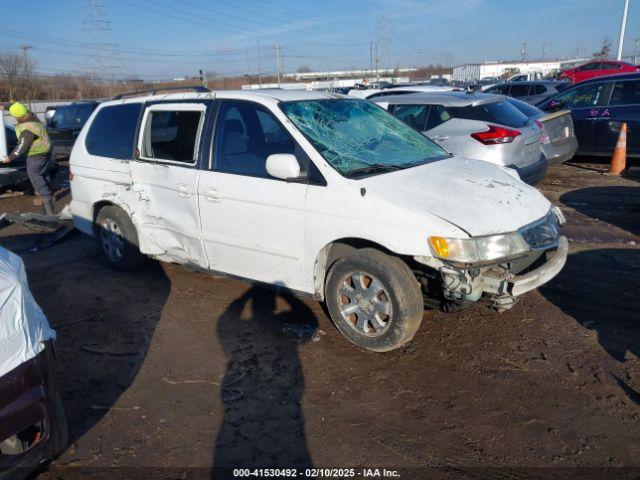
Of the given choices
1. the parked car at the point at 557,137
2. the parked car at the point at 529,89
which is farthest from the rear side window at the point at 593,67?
the parked car at the point at 557,137

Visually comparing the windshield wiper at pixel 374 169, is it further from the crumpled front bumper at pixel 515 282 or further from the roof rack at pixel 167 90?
the roof rack at pixel 167 90

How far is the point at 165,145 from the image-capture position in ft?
16.2

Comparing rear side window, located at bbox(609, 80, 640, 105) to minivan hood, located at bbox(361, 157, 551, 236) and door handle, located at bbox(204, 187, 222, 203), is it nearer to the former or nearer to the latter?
minivan hood, located at bbox(361, 157, 551, 236)

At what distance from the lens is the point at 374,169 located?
399 centimetres

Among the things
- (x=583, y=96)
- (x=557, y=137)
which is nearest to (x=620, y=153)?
(x=557, y=137)

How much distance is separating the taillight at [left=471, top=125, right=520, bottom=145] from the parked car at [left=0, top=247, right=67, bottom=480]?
612 cm

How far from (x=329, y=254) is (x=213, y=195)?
45.9 inches

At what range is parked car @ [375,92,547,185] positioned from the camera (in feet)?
23.4

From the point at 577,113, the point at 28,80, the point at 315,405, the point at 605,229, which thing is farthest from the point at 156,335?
the point at 28,80

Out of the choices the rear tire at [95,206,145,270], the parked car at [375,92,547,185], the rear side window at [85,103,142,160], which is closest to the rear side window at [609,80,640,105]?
the parked car at [375,92,547,185]

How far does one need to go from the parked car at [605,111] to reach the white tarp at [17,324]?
33.6ft

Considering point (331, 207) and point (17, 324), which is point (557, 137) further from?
point (17, 324)

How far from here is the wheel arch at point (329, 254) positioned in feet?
12.7

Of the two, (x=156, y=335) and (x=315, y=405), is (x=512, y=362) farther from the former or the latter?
(x=156, y=335)
